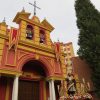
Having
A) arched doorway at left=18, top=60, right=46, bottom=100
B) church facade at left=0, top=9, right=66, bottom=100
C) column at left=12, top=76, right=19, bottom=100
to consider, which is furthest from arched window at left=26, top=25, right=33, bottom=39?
column at left=12, top=76, right=19, bottom=100

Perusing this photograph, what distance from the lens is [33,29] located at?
16172mm

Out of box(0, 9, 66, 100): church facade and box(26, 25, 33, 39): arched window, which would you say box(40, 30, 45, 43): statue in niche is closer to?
box(0, 9, 66, 100): church facade

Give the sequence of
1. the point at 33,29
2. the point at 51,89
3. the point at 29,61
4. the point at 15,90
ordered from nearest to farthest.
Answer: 1. the point at 15,90
2. the point at 51,89
3. the point at 29,61
4. the point at 33,29

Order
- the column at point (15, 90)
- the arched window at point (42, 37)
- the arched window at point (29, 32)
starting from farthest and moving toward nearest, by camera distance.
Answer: the arched window at point (42, 37) → the arched window at point (29, 32) → the column at point (15, 90)

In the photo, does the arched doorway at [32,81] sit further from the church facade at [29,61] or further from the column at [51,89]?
the column at [51,89]

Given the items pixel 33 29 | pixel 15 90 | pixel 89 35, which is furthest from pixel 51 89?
pixel 89 35

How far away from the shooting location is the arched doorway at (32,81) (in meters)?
14.3

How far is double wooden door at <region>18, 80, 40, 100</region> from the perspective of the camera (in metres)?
14.1

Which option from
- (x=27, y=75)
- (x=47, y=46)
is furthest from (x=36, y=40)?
(x=27, y=75)

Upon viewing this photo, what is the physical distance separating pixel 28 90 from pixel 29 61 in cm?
260

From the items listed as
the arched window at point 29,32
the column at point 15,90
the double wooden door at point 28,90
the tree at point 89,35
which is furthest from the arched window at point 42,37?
the column at point 15,90

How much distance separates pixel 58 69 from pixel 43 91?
2486 mm

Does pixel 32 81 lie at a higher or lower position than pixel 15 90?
higher

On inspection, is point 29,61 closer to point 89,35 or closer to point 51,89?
point 51,89
